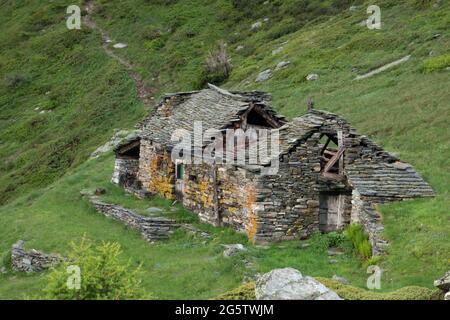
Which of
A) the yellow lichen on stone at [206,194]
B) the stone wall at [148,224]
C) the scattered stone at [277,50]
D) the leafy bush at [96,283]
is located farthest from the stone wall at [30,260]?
the scattered stone at [277,50]

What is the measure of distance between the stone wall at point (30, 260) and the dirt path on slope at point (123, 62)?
34410 mm

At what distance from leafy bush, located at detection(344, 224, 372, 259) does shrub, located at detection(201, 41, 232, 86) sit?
38.2 meters

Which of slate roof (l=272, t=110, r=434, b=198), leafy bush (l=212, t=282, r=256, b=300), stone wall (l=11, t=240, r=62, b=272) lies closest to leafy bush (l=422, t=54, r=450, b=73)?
slate roof (l=272, t=110, r=434, b=198)

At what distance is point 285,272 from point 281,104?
30660 mm

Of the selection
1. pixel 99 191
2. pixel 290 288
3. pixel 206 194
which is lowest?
pixel 290 288

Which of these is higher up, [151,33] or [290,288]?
[151,33]

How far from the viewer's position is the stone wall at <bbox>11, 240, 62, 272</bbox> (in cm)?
2562

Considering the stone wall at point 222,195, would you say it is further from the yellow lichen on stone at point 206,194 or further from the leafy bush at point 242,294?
the leafy bush at point 242,294

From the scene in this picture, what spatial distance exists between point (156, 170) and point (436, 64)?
18.1 metres

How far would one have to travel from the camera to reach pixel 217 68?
60688 millimetres

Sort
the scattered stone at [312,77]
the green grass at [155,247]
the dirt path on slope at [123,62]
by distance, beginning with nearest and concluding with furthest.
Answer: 1. the green grass at [155,247]
2. the scattered stone at [312,77]
3. the dirt path on slope at [123,62]

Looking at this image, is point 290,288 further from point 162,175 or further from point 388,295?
point 162,175

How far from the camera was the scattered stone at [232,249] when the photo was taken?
851 inches

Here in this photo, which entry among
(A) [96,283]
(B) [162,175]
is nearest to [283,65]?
(B) [162,175]
